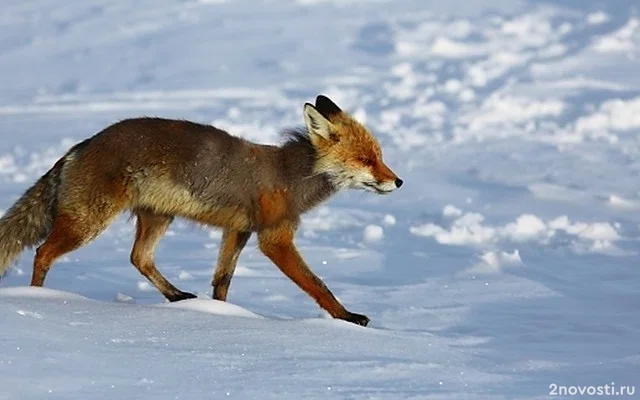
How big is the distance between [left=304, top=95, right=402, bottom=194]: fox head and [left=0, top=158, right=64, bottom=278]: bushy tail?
5.29 ft

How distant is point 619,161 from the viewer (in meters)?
12.1

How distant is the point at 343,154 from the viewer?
7.09 meters

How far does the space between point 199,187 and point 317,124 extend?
85 centimetres

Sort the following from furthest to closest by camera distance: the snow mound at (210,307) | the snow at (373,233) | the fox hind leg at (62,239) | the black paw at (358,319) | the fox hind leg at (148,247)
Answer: the snow at (373,233) → the fox hind leg at (148,247) → the fox hind leg at (62,239) → the black paw at (358,319) → the snow mound at (210,307)

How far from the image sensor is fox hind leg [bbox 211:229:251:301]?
7105mm

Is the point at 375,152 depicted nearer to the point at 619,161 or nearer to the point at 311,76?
the point at 619,161

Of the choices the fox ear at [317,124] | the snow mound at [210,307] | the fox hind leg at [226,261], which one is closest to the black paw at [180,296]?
the fox hind leg at [226,261]

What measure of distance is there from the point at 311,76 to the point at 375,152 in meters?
10.9

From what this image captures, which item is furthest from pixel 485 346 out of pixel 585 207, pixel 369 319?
pixel 585 207

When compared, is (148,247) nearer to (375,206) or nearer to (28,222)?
(28,222)

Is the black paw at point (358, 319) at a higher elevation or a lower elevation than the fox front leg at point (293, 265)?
lower

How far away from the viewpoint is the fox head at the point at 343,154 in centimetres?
706

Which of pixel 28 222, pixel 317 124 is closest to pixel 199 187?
pixel 317 124

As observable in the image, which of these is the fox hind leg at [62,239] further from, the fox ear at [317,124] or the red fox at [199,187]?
the fox ear at [317,124]
